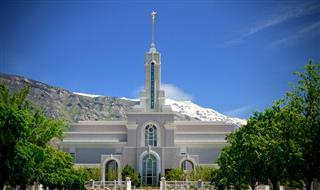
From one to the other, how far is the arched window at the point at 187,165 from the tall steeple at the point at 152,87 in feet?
30.2

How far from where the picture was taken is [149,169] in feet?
257

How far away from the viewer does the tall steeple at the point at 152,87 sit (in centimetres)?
8319

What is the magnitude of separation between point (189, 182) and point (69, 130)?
28.7 metres

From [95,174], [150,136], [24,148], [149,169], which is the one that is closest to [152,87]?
[150,136]

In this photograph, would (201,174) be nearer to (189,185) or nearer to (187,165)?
(189,185)

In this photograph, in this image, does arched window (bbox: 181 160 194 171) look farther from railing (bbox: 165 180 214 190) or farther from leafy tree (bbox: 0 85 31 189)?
leafy tree (bbox: 0 85 31 189)

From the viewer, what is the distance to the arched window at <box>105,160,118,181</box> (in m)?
74.0

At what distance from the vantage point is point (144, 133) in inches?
3182

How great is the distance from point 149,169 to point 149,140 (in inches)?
197

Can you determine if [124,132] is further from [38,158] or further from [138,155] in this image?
[38,158]

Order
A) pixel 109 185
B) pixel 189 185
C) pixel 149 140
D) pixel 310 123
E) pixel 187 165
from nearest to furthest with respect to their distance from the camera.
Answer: pixel 310 123 → pixel 189 185 → pixel 109 185 → pixel 149 140 → pixel 187 165

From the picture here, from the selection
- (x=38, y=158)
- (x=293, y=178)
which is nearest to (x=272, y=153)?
(x=293, y=178)

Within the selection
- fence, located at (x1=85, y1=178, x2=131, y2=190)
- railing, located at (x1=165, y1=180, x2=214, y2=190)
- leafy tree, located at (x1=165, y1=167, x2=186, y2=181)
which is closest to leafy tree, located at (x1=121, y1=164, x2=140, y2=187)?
fence, located at (x1=85, y1=178, x2=131, y2=190)

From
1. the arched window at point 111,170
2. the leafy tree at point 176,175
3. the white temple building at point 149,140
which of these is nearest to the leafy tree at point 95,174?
the white temple building at point 149,140
